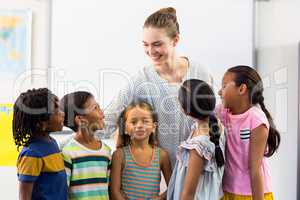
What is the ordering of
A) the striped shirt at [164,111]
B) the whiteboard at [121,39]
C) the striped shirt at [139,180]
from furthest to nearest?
the whiteboard at [121,39]
the striped shirt at [164,111]
the striped shirt at [139,180]

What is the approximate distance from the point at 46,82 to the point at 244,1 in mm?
1112

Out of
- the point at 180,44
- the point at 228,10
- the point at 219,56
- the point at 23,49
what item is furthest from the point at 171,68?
the point at 23,49

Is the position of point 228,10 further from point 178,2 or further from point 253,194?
point 253,194

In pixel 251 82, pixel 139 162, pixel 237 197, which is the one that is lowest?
pixel 237 197

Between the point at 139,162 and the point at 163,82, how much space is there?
1.28 feet

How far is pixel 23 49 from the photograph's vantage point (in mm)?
1847

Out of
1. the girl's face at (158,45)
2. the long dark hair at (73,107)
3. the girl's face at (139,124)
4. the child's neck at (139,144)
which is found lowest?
the child's neck at (139,144)

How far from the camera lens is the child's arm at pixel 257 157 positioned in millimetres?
1304

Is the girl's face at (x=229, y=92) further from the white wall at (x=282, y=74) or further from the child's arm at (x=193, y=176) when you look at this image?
the white wall at (x=282, y=74)

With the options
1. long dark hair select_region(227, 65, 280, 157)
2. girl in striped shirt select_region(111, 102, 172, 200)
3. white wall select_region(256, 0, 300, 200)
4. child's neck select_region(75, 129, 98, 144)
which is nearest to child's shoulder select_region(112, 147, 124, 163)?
girl in striped shirt select_region(111, 102, 172, 200)

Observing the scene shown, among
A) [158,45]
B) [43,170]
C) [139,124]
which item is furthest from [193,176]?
[158,45]

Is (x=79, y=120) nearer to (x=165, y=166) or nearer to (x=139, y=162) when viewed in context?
(x=139, y=162)

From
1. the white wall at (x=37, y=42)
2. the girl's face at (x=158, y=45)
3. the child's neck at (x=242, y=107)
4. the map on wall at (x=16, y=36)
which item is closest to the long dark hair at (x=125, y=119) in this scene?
the girl's face at (x=158, y=45)

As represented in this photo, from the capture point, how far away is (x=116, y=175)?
1447 mm
